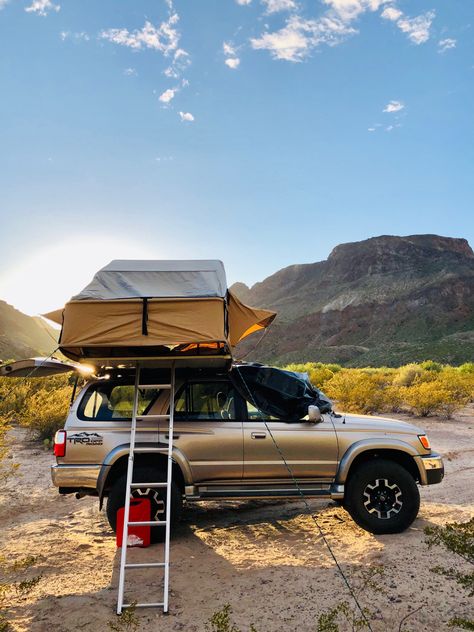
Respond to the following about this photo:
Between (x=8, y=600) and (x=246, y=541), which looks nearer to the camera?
(x=8, y=600)

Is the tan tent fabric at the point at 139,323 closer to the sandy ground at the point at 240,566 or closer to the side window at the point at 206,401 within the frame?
the side window at the point at 206,401

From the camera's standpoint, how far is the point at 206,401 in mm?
5785

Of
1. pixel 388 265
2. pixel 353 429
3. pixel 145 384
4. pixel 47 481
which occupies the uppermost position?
pixel 388 265

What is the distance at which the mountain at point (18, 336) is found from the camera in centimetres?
6656

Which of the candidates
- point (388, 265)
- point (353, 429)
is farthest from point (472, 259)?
point (353, 429)

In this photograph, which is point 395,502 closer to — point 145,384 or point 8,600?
point 145,384

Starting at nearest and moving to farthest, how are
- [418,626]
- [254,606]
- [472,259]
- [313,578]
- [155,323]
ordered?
[418,626] < [254,606] < [313,578] < [155,323] < [472,259]

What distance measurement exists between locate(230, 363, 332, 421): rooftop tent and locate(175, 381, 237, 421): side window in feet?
0.58

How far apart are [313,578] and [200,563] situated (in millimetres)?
1223

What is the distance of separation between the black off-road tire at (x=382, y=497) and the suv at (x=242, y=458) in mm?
11

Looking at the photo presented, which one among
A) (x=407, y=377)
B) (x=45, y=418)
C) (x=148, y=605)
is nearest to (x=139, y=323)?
(x=148, y=605)

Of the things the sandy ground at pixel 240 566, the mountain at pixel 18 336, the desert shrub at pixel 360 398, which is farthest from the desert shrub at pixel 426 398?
the mountain at pixel 18 336

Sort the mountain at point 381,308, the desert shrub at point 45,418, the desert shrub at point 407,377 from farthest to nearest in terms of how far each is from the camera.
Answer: the mountain at point 381,308
the desert shrub at point 407,377
the desert shrub at point 45,418

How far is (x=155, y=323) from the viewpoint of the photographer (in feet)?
15.4
